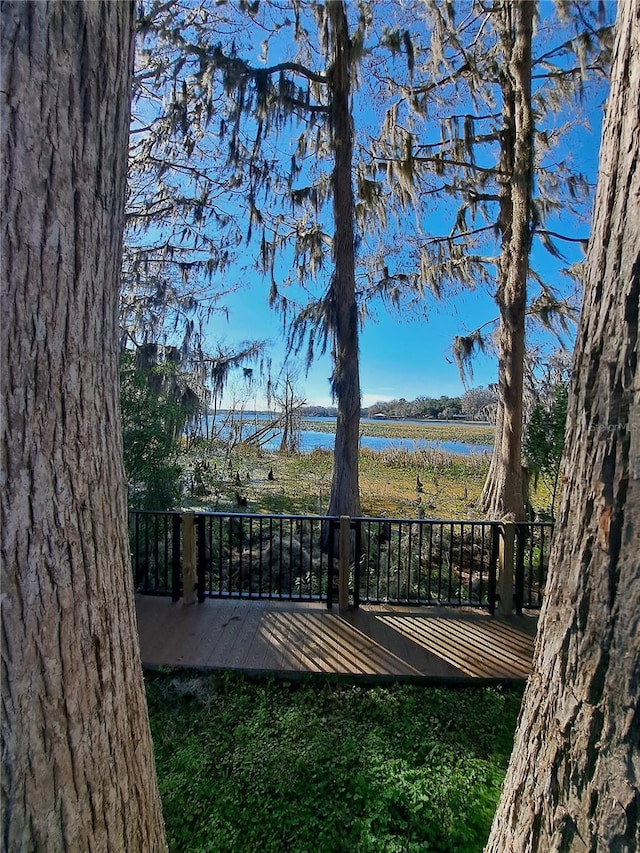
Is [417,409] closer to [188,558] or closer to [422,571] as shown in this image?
[422,571]

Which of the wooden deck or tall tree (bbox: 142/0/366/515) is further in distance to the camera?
tall tree (bbox: 142/0/366/515)

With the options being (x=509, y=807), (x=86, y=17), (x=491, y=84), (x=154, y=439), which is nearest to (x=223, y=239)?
(x=154, y=439)

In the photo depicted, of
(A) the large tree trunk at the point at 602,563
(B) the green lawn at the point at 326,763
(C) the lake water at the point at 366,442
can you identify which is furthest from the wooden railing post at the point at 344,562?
(C) the lake water at the point at 366,442

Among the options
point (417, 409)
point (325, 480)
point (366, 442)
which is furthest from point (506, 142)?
point (417, 409)

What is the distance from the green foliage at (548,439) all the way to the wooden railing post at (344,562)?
347cm

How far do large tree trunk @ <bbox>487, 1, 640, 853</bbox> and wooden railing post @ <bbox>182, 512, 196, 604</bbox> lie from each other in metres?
3.30

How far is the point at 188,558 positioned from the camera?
376cm

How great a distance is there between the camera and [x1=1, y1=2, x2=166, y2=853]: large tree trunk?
835 millimetres

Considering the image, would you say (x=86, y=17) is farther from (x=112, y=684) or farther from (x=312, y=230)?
(x=312, y=230)

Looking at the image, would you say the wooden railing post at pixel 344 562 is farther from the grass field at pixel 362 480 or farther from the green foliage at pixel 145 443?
the grass field at pixel 362 480

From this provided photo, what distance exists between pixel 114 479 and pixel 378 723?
2.45 meters

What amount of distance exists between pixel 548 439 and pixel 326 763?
5.13 meters

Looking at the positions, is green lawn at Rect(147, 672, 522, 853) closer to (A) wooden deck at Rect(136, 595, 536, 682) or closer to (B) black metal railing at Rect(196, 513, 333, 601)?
(A) wooden deck at Rect(136, 595, 536, 682)

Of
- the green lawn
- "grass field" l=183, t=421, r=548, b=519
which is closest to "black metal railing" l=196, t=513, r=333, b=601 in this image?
the green lawn
